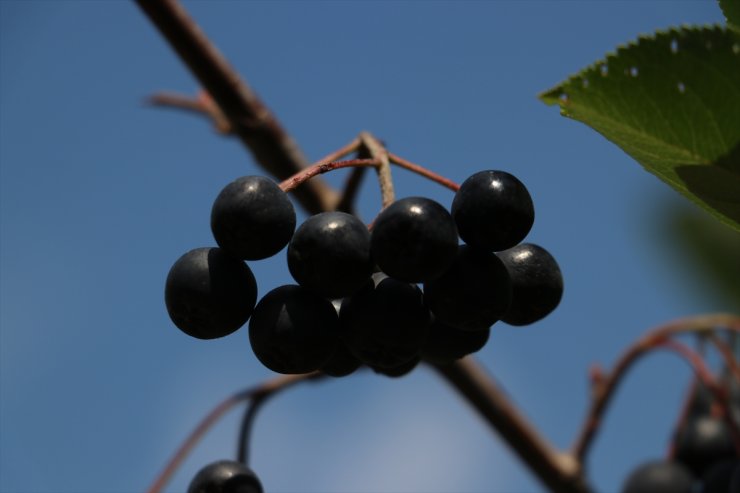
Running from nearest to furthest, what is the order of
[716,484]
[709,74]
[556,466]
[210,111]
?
[709,74]
[716,484]
[556,466]
[210,111]

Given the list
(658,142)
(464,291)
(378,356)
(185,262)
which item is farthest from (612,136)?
(185,262)

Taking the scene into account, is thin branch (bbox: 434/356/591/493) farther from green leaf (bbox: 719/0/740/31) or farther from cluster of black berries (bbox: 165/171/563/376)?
green leaf (bbox: 719/0/740/31)

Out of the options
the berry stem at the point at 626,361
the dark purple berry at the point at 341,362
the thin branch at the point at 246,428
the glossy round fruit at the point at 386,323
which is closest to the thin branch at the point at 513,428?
the berry stem at the point at 626,361

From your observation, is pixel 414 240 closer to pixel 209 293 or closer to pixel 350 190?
pixel 209 293


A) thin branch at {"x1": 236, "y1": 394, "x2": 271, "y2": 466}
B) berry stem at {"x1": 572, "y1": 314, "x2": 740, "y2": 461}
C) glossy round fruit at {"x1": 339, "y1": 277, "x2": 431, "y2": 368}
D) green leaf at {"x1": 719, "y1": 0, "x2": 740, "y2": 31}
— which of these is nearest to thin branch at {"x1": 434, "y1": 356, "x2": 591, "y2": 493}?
berry stem at {"x1": 572, "y1": 314, "x2": 740, "y2": 461}

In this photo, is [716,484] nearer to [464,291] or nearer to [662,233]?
[464,291]

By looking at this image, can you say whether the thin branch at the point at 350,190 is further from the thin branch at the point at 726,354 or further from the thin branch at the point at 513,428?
the thin branch at the point at 726,354

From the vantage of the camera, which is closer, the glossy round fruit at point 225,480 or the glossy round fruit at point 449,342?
the glossy round fruit at point 449,342
